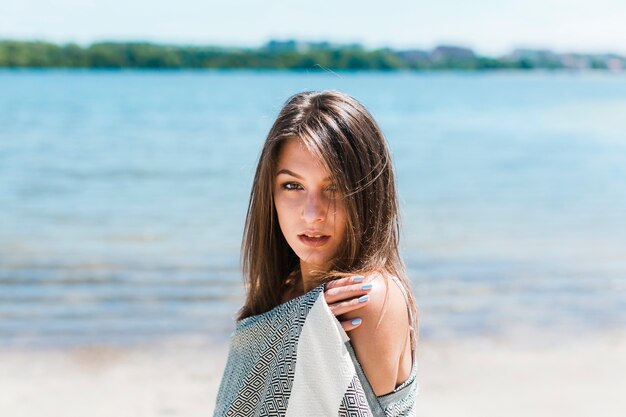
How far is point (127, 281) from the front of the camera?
7941 mm

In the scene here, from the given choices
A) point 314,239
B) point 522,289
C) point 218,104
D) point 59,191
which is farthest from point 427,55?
point 314,239

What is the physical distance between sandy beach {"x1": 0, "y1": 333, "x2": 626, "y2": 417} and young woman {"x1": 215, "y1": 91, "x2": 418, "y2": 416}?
2985mm

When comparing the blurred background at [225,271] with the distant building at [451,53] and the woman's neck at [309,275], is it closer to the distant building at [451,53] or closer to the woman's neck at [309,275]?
the woman's neck at [309,275]

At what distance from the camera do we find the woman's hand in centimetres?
190

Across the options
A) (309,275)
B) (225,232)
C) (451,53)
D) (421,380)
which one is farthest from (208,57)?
(309,275)

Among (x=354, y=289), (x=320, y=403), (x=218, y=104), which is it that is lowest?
(x=218, y=104)

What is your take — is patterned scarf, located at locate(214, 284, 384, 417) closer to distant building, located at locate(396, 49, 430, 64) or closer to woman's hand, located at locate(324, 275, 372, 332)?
woman's hand, located at locate(324, 275, 372, 332)

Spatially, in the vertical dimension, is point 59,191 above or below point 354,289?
below

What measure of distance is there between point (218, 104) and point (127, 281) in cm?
3469

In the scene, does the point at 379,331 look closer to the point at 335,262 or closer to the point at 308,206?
the point at 335,262

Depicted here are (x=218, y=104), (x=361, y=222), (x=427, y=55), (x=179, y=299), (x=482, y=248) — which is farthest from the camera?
(x=427, y=55)

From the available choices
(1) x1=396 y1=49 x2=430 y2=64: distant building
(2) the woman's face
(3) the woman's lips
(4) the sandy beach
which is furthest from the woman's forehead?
Result: (1) x1=396 y1=49 x2=430 y2=64: distant building

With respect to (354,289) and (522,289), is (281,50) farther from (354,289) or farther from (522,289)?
(354,289)

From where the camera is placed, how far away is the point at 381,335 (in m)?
1.93
